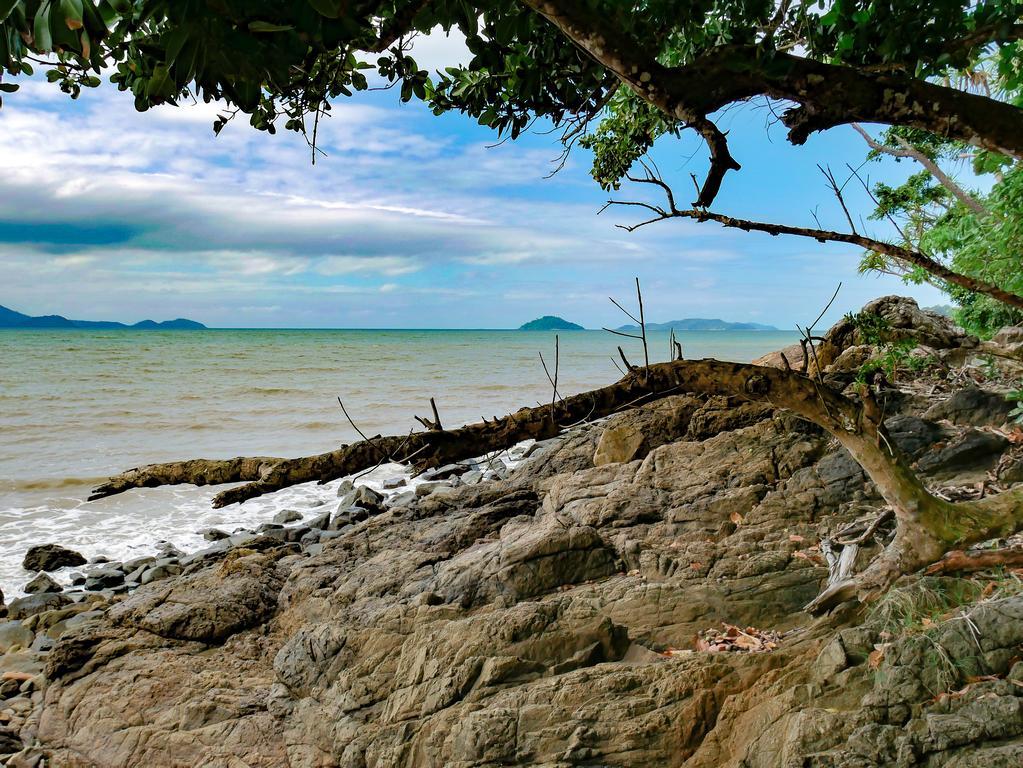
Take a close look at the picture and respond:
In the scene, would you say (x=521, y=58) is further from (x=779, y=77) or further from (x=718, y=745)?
(x=718, y=745)

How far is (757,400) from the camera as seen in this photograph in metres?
4.09

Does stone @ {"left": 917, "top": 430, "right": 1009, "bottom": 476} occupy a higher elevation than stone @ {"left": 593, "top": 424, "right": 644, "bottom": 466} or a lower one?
higher

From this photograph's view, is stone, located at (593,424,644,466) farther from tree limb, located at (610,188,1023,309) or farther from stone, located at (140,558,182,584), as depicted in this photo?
stone, located at (140,558,182,584)

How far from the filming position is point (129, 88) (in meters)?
4.09

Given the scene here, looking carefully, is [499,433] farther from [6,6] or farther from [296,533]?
[296,533]

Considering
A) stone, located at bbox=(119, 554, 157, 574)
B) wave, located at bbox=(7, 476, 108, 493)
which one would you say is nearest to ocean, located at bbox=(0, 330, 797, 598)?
→ wave, located at bbox=(7, 476, 108, 493)

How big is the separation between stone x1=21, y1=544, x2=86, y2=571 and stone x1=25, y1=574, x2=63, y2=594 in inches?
25.1

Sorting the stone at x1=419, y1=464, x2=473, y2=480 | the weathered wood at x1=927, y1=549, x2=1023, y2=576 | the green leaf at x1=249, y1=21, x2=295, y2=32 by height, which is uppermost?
the green leaf at x1=249, y1=21, x2=295, y2=32

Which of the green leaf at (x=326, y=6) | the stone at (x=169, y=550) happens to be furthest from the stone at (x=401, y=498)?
the green leaf at (x=326, y=6)

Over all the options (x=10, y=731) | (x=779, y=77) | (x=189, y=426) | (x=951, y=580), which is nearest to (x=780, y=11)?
(x=779, y=77)

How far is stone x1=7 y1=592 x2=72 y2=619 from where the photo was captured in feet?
26.5

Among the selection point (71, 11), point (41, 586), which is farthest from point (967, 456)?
point (41, 586)

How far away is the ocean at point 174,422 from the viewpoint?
11078 millimetres

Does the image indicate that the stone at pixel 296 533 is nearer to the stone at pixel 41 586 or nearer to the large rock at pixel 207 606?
the stone at pixel 41 586
